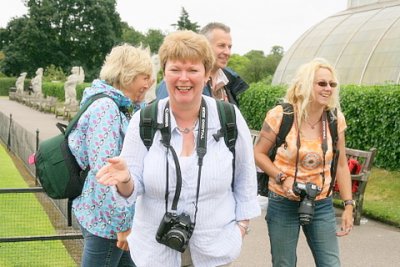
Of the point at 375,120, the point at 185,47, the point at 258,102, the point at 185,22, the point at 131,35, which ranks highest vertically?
the point at 185,22

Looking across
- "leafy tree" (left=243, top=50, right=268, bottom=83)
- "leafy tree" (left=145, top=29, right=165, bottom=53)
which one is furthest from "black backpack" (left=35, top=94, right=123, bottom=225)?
"leafy tree" (left=145, top=29, right=165, bottom=53)

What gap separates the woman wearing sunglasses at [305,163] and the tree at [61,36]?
70.1 m

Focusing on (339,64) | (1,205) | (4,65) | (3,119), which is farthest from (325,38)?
(4,65)

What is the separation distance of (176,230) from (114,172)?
0.36 meters

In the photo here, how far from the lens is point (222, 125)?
2855 millimetres

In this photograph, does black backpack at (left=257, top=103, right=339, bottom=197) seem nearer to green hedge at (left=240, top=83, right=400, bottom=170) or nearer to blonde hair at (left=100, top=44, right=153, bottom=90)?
blonde hair at (left=100, top=44, right=153, bottom=90)

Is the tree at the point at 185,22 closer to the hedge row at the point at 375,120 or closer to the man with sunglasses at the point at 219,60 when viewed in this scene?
the hedge row at the point at 375,120

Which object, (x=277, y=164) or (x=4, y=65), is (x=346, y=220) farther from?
(x=4, y=65)

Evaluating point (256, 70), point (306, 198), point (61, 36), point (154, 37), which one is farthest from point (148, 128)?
point (154, 37)

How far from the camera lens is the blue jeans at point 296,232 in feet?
12.9

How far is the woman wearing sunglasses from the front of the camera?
12.9 feet

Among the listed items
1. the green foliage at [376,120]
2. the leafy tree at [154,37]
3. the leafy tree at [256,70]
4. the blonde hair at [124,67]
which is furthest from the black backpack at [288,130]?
the leafy tree at [154,37]

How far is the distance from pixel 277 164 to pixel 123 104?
45.2 inches

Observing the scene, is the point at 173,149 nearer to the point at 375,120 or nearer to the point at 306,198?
the point at 306,198
